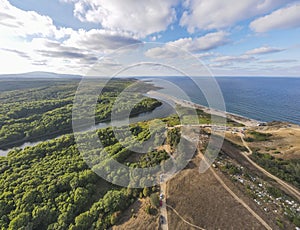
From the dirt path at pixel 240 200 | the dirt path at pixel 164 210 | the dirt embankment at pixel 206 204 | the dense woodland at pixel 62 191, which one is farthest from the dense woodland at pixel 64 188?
the dirt path at pixel 240 200

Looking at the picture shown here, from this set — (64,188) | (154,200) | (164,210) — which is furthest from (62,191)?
(164,210)

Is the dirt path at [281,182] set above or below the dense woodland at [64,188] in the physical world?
above

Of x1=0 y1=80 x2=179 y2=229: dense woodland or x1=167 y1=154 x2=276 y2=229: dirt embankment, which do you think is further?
x1=0 y1=80 x2=179 y2=229: dense woodland

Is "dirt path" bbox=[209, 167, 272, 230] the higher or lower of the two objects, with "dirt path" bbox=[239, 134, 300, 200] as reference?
higher

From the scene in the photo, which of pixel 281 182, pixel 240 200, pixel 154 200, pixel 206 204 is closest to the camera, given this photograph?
pixel 240 200

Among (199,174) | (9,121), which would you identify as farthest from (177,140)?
(9,121)

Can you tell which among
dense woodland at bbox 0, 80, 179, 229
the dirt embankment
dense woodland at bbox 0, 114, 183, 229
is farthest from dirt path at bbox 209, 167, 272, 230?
dense woodland at bbox 0, 114, 183, 229

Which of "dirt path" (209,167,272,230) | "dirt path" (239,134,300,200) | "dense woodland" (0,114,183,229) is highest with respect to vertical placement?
"dirt path" (209,167,272,230)

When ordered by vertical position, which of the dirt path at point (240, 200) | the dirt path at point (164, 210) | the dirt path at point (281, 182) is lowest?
the dirt path at point (164, 210)

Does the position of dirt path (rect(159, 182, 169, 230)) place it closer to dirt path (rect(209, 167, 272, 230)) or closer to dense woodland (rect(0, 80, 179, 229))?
dense woodland (rect(0, 80, 179, 229))

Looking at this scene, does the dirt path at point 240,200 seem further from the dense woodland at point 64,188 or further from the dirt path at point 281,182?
the dense woodland at point 64,188

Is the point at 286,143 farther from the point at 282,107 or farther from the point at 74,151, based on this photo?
the point at 282,107

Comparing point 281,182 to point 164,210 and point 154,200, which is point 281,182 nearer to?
point 164,210
